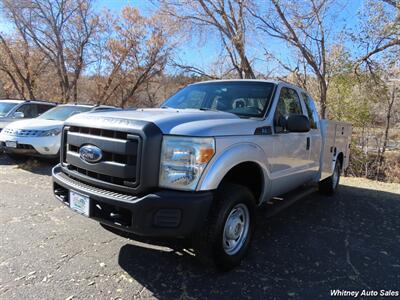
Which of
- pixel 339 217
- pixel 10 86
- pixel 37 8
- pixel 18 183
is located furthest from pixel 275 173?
pixel 10 86

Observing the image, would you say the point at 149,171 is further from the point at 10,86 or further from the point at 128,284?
the point at 10,86

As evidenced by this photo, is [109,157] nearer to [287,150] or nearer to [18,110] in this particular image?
[287,150]

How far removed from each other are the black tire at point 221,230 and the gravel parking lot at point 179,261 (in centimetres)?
16

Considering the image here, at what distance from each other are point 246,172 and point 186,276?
49.0 inches

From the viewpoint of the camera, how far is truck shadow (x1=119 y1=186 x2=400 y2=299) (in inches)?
112

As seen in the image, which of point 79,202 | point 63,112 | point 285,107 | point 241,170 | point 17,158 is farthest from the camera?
point 63,112

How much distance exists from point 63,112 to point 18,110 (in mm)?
2090

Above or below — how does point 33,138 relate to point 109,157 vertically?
below

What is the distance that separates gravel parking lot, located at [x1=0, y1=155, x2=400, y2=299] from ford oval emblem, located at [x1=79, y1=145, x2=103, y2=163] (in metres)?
1.07

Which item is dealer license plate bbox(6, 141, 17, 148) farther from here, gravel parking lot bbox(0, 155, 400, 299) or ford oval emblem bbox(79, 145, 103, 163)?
ford oval emblem bbox(79, 145, 103, 163)

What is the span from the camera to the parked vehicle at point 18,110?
9.23m

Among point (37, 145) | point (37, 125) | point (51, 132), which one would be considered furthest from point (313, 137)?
point (37, 125)

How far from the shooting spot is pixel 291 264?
10.9 feet

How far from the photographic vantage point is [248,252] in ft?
11.4
